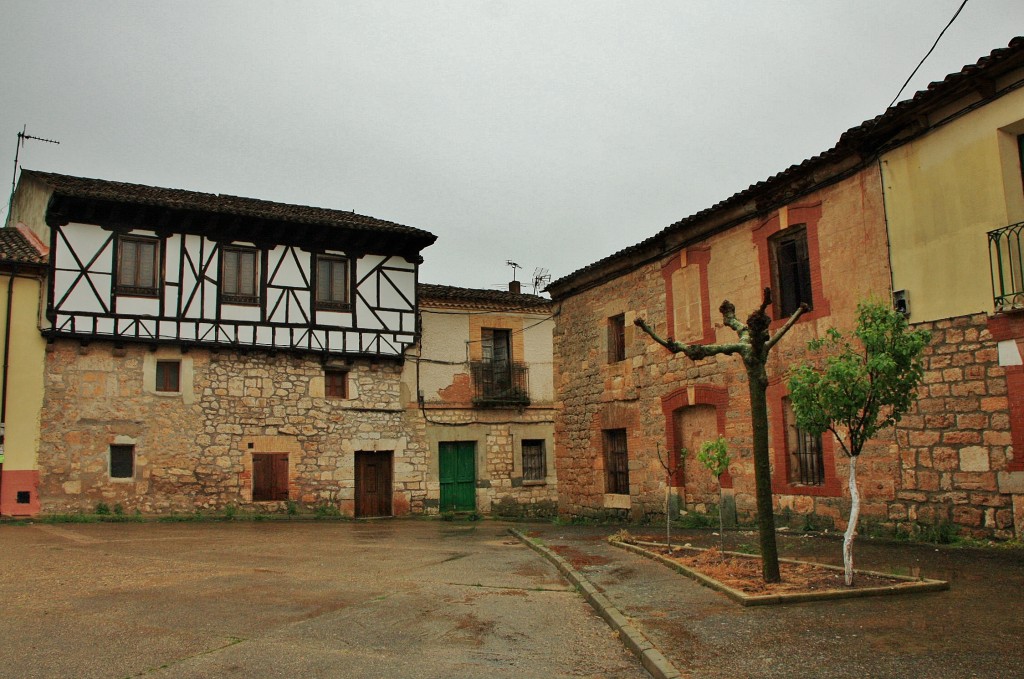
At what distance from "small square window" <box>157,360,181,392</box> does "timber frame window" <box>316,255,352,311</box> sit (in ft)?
12.1

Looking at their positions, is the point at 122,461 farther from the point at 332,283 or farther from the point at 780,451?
the point at 780,451

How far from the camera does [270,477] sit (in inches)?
764

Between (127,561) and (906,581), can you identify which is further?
(127,561)

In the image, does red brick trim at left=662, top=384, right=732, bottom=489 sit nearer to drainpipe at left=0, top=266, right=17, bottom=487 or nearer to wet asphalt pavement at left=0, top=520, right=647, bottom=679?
wet asphalt pavement at left=0, top=520, right=647, bottom=679

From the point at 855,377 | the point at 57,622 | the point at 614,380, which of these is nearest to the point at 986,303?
the point at 855,377

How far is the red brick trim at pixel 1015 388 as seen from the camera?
892 centimetres

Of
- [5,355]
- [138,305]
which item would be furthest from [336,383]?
[5,355]

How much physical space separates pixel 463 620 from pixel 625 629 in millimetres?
1572

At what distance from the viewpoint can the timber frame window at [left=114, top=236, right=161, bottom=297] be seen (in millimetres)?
18188

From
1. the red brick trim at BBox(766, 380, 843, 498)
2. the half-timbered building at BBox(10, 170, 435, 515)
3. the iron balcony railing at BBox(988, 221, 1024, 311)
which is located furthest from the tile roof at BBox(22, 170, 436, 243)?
the iron balcony railing at BBox(988, 221, 1024, 311)

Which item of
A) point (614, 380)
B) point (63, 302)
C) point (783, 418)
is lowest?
point (783, 418)

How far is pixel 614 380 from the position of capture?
16.6m

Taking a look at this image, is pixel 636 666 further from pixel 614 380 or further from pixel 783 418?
pixel 614 380

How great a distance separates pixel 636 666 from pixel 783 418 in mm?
7554
